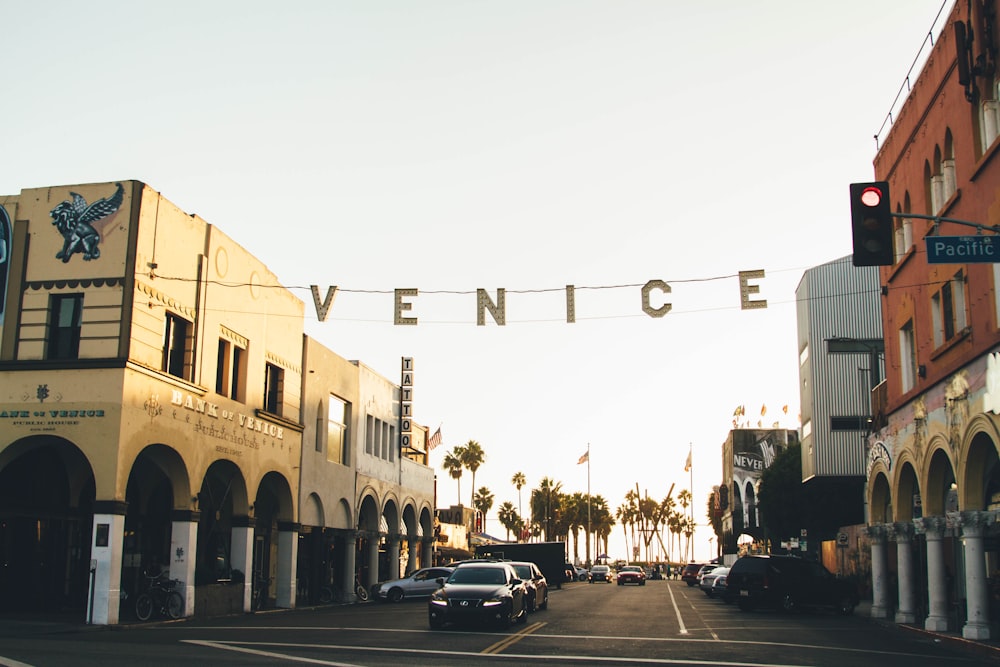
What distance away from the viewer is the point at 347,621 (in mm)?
26438

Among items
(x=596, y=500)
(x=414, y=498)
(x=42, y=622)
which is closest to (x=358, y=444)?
(x=414, y=498)

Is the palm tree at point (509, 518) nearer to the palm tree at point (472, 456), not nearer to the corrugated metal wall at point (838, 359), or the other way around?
the palm tree at point (472, 456)

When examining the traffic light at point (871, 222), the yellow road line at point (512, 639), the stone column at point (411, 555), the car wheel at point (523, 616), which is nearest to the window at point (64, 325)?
the car wheel at point (523, 616)

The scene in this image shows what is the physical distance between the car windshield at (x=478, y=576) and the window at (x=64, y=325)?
36.2 ft

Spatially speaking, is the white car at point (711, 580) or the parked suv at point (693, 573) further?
the parked suv at point (693, 573)

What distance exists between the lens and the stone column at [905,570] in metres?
26.6

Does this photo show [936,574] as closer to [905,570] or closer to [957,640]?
[957,640]

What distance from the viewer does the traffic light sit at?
41.3 feet

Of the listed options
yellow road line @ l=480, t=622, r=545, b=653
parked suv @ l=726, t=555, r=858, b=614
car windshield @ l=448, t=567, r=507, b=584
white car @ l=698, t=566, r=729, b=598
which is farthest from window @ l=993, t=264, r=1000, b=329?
white car @ l=698, t=566, r=729, b=598

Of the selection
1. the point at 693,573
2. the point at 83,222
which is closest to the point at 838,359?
the point at 693,573

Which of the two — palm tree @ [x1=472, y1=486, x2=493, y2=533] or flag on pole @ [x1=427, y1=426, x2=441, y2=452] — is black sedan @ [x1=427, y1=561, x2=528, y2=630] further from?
palm tree @ [x1=472, y1=486, x2=493, y2=533]

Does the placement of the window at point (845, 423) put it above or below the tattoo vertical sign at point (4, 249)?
below

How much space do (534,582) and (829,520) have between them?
38.2m

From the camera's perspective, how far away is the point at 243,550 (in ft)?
100
